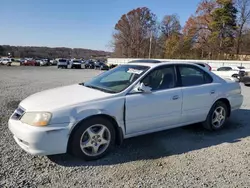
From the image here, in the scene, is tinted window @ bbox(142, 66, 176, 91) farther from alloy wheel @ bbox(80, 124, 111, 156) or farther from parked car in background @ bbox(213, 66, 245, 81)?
parked car in background @ bbox(213, 66, 245, 81)

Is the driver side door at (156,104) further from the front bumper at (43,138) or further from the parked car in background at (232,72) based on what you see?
the parked car in background at (232,72)

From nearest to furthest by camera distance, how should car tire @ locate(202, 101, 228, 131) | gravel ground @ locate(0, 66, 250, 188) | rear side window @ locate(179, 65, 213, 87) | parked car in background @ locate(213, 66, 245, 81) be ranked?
gravel ground @ locate(0, 66, 250, 188) < rear side window @ locate(179, 65, 213, 87) < car tire @ locate(202, 101, 228, 131) < parked car in background @ locate(213, 66, 245, 81)

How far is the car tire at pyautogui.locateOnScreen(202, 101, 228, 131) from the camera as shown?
15.6 feet

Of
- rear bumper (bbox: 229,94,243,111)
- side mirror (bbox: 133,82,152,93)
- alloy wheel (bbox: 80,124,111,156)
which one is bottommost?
alloy wheel (bbox: 80,124,111,156)

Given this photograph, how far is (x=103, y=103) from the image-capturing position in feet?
11.1

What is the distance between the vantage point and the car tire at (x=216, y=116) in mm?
4744

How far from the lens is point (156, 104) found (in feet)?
12.6

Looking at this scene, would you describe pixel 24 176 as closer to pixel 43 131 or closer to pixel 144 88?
pixel 43 131

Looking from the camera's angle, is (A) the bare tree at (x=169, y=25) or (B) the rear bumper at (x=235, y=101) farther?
(A) the bare tree at (x=169, y=25)

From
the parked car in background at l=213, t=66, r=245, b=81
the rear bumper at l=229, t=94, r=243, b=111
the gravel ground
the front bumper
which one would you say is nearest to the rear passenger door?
the gravel ground

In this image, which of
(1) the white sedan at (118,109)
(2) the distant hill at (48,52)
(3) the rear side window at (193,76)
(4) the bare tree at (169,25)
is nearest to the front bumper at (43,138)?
(1) the white sedan at (118,109)

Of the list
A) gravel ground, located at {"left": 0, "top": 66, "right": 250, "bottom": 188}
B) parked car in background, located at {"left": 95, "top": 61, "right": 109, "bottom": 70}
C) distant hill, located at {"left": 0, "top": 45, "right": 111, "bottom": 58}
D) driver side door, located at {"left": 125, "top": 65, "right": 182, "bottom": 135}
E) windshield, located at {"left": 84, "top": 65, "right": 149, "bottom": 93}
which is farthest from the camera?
distant hill, located at {"left": 0, "top": 45, "right": 111, "bottom": 58}

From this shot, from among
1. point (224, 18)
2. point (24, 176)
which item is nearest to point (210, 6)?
point (224, 18)

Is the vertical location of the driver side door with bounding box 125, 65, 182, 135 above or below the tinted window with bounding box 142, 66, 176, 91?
below
